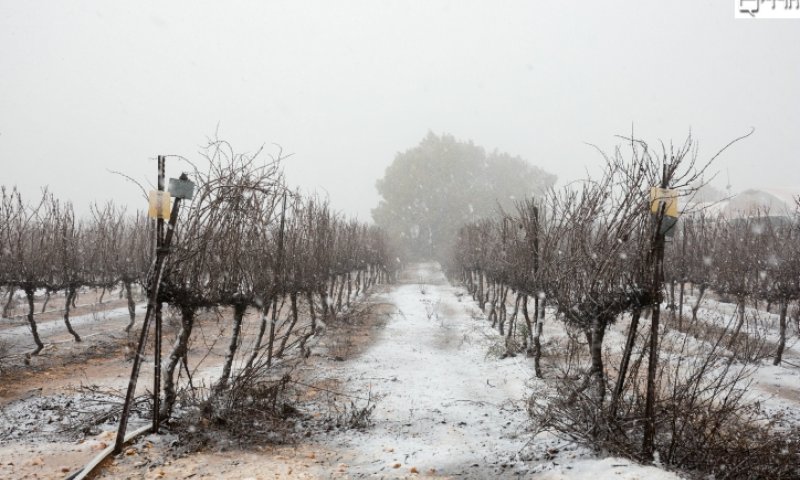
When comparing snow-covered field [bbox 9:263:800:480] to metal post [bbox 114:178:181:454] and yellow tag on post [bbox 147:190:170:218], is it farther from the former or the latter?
yellow tag on post [bbox 147:190:170:218]

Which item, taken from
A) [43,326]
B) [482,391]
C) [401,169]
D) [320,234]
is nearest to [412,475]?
[482,391]

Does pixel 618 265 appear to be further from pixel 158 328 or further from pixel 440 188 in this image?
pixel 440 188

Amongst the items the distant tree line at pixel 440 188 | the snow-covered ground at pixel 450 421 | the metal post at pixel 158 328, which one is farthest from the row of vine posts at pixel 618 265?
the distant tree line at pixel 440 188

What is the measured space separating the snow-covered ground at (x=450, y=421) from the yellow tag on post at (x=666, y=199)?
2.32 metres

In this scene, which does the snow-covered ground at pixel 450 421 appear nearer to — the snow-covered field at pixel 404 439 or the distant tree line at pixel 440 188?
the snow-covered field at pixel 404 439

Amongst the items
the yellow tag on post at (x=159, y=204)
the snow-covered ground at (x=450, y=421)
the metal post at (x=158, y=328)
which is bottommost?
the snow-covered ground at (x=450, y=421)

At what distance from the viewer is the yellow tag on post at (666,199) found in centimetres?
475

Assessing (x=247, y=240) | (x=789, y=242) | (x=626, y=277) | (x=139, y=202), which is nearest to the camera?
(x=626, y=277)

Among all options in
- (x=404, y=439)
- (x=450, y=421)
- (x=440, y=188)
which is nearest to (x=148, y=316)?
(x=404, y=439)

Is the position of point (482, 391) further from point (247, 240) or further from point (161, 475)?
point (161, 475)

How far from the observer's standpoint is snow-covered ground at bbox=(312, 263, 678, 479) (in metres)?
5.27

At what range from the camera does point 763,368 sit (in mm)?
10617

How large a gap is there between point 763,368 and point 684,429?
742 centimetres

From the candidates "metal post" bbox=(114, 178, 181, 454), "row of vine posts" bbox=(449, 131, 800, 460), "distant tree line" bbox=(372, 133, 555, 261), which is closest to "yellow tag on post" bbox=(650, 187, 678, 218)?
"row of vine posts" bbox=(449, 131, 800, 460)
